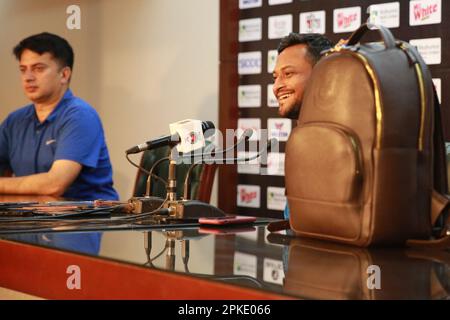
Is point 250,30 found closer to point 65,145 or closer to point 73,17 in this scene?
point 65,145

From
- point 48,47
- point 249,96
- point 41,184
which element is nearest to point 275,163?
point 249,96

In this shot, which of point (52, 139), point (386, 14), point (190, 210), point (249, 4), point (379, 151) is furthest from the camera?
point (249, 4)

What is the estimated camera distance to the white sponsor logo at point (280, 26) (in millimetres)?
4176

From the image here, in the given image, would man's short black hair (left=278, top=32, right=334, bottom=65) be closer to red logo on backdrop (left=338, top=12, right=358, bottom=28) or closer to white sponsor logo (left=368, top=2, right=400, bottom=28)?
white sponsor logo (left=368, top=2, right=400, bottom=28)

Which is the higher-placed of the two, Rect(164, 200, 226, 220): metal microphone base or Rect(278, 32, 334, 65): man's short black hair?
Rect(278, 32, 334, 65): man's short black hair

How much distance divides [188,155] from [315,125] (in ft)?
1.88

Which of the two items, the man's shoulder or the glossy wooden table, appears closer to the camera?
the glossy wooden table

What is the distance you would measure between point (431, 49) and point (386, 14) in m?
0.30

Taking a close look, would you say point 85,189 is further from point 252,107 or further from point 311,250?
point 311,250

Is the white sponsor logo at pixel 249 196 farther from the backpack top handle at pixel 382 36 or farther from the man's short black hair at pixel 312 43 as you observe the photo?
the backpack top handle at pixel 382 36

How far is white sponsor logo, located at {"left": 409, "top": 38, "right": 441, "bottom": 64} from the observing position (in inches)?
142

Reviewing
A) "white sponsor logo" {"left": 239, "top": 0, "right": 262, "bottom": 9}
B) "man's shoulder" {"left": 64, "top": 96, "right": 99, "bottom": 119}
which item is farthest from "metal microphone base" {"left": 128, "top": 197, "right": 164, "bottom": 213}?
"white sponsor logo" {"left": 239, "top": 0, "right": 262, "bottom": 9}

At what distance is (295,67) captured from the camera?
221 cm

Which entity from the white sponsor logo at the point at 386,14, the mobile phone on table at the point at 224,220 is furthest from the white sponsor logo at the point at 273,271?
the white sponsor logo at the point at 386,14
